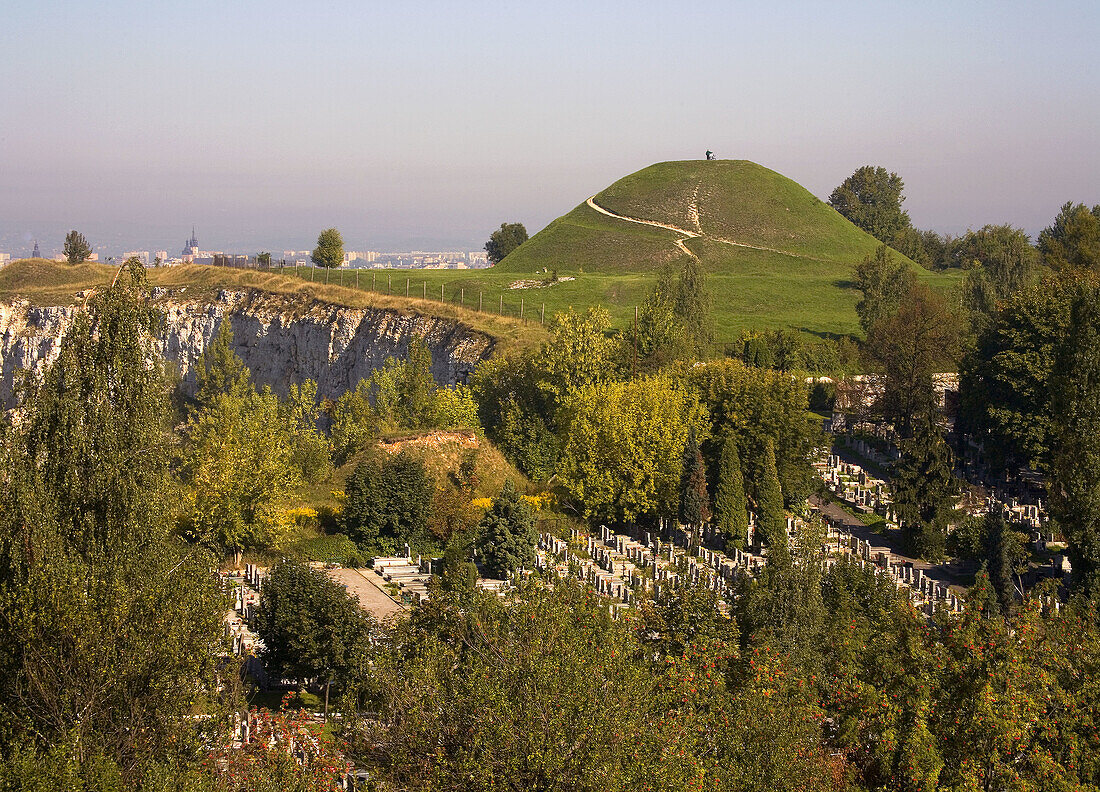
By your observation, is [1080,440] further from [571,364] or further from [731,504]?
[571,364]

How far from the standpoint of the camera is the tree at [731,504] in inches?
1469

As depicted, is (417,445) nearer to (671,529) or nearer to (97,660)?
(671,529)

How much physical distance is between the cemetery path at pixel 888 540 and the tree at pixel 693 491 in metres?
5.86

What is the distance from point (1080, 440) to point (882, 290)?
48.6 metres

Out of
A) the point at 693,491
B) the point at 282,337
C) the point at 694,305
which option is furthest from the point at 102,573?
the point at 282,337

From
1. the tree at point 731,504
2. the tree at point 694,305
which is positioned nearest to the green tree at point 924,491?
the tree at point 731,504

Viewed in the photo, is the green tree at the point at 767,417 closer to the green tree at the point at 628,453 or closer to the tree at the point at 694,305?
the green tree at the point at 628,453

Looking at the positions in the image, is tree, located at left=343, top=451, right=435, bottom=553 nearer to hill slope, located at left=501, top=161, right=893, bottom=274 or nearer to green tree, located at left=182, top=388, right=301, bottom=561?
green tree, located at left=182, top=388, right=301, bottom=561

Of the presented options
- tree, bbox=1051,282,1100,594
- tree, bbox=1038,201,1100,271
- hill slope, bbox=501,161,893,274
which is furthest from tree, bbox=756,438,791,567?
hill slope, bbox=501,161,893,274

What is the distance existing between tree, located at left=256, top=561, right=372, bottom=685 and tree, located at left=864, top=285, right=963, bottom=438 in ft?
104

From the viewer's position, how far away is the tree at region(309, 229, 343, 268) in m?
100

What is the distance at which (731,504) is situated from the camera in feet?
123

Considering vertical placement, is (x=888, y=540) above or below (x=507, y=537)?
below

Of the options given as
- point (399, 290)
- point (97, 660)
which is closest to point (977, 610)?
point (97, 660)
